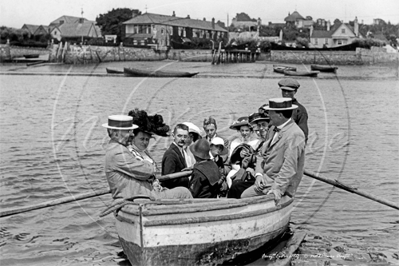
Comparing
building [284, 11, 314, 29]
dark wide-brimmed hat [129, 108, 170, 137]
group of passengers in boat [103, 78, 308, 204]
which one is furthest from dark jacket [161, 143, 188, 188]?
building [284, 11, 314, 29]

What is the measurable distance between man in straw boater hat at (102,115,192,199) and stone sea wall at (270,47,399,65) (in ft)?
272

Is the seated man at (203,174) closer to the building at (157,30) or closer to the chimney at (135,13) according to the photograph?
the building at (157,30)

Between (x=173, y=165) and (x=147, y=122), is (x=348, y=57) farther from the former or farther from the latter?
(x=147, y=122)

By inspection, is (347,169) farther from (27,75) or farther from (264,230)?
(27,75)

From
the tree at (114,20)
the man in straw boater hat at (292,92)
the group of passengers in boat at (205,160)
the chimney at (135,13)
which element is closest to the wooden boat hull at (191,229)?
the group of passengers in boat at (205,160)

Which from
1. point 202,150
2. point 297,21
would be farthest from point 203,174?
point 297,21

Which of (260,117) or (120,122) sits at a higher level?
(120,122)

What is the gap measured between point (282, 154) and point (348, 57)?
282 ft

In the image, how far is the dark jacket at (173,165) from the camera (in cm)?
938

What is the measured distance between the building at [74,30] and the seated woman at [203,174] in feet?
360

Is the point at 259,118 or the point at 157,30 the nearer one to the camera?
the point at 259,118

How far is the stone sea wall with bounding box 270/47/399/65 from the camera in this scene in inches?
3570

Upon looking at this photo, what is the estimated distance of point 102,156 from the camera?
2012cm

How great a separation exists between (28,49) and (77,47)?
42.1 ft
